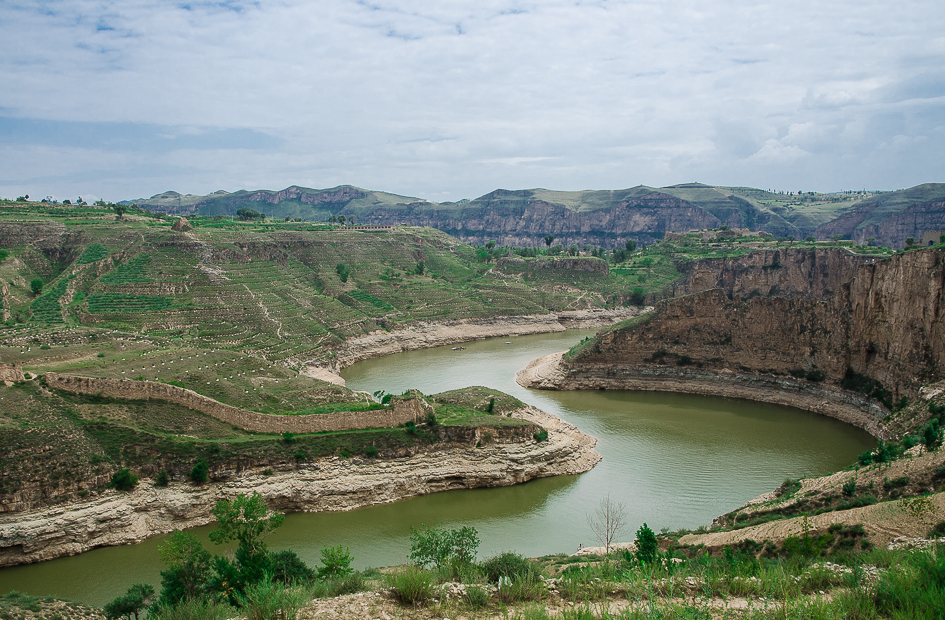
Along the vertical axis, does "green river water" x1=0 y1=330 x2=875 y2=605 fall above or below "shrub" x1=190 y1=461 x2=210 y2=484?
below

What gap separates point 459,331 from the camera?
267ft

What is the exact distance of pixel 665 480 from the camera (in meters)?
33.4

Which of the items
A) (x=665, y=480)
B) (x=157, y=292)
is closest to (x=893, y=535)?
(x=665, y=480)

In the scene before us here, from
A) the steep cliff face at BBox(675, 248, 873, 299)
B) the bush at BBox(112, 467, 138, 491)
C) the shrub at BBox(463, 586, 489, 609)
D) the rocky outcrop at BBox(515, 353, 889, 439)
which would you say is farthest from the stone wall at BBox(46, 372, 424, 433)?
the steep cliff face at BBox(675, 248, 873, 299)

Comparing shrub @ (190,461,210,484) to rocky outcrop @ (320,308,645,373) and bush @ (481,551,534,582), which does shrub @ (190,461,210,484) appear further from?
rocky outcrop @ (320,308,645,373)

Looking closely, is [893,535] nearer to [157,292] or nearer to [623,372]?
[623,372]

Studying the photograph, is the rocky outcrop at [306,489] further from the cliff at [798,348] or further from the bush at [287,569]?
the cliff at [798,348]

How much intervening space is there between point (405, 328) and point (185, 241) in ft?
97.5

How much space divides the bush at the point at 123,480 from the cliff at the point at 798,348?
113 ft

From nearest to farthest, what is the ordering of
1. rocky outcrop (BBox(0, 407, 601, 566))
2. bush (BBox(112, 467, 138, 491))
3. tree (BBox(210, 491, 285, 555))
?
tree (BBox(210, 491, 285, 555)) → rocky outcrop (BBox(0, 407, 601, 566)) → bush (BBox(112, 467, 138, 491))

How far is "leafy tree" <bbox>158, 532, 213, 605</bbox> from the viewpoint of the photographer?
18.9 meters

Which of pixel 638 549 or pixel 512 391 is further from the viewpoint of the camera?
pixel 512 391

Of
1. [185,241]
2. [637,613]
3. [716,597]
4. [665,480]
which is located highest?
[185,241]

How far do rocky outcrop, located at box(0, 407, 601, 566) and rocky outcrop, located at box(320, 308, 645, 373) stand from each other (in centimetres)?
3169
